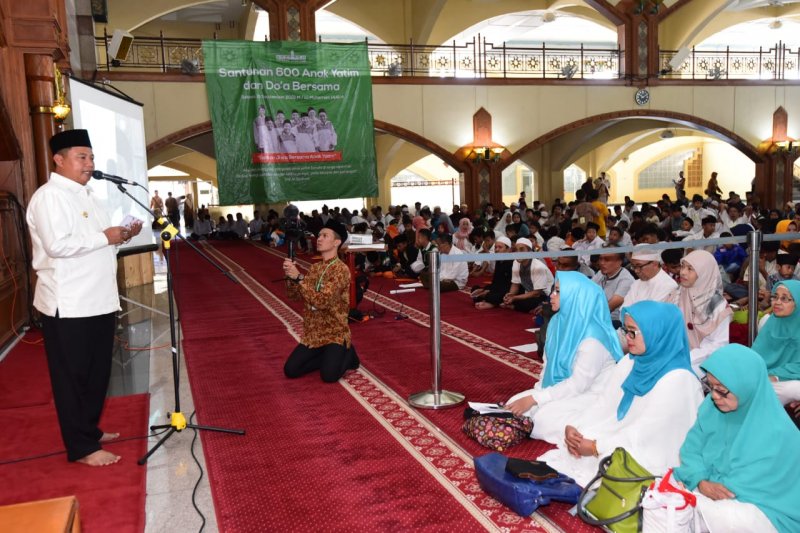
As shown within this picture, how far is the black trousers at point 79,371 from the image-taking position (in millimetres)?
2664

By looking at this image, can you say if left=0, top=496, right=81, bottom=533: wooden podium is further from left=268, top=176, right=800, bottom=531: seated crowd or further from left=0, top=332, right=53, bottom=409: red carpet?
left=0, top=332, right=53, bottom=409: red carpet

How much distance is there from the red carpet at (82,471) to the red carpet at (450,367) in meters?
1.29

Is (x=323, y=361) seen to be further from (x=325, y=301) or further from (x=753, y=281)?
(x=753, y=281)

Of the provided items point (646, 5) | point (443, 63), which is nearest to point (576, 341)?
point (443, 63)

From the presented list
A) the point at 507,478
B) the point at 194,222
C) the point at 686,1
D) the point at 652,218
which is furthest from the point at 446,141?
the point at 507,478

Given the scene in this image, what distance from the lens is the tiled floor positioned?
2479mm

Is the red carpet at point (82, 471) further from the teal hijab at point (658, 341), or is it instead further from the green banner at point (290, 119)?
the green banner at point (290, 119)

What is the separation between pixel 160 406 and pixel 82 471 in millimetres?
849

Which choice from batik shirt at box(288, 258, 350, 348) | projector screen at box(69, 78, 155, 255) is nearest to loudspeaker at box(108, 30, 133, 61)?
projector screen at box(69, 78, 155, 255)

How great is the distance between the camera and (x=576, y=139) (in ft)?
50.8

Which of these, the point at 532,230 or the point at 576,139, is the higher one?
the point at 576,139

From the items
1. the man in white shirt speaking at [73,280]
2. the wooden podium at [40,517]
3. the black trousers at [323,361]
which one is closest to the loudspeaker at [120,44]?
the black trousers at [323,361]

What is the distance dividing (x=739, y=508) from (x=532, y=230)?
21.8ft

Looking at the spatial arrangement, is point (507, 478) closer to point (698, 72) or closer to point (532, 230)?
point (532, 230)
